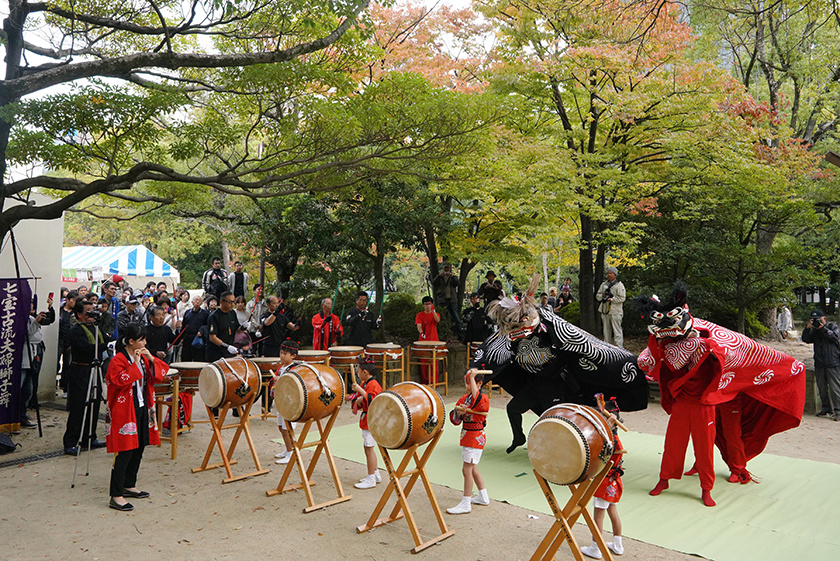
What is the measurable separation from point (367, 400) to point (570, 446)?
237 centimetres

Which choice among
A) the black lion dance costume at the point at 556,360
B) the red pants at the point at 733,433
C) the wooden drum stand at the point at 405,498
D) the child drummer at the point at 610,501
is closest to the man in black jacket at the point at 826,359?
the red pants at the point at 733,433

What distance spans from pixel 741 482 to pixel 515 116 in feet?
24.9

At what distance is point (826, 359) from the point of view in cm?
871

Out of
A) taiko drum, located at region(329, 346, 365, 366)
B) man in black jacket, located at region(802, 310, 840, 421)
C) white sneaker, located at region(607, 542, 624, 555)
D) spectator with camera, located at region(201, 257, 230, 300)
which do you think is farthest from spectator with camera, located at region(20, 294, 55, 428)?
man in black jacket, located at region(802, 310, 840, 421)

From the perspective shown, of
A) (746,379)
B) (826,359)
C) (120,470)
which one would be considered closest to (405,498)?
(120,470)

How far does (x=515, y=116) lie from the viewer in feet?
36.4

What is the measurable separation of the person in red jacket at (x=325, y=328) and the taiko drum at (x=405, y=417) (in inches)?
204

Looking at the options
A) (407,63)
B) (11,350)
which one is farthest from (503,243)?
(11,350)

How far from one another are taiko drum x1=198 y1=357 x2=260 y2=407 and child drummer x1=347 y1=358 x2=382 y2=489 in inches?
45.3

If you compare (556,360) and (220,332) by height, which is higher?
(220,332)

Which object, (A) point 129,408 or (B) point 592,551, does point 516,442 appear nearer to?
(B) point 592,551

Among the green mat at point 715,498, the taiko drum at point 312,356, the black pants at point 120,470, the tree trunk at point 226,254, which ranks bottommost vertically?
the green mat at point 715,498

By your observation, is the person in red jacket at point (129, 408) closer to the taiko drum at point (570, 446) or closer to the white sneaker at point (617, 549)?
the taiko drum at point (570, 446)

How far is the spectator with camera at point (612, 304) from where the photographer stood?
453 inches
